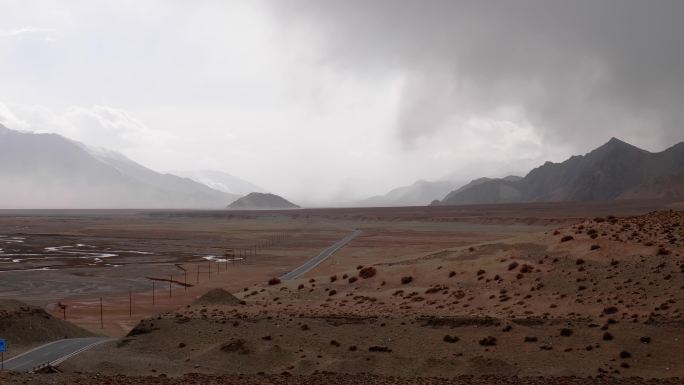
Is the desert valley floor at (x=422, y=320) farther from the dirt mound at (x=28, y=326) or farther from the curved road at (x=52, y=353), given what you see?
the curved road at (x=52, y=353)

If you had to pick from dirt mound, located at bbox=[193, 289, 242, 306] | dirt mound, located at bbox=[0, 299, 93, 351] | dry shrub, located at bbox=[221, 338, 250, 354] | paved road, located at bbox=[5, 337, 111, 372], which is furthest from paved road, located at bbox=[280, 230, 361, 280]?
dry shrub, located at bbox=[221, 338, 250, 354]

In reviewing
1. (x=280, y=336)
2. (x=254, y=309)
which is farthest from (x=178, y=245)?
(x=280, y=336)

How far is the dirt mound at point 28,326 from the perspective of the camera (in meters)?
32.2

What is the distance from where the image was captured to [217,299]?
41.1m

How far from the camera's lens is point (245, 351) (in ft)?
95.1

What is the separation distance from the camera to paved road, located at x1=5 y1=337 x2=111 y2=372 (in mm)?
27344

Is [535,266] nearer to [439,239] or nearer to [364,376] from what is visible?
[364,376]

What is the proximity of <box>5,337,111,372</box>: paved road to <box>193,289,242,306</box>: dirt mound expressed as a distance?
774 centimetres

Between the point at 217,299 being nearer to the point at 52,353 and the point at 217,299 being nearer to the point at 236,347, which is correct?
the point at 236,347

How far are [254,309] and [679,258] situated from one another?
2674 cm

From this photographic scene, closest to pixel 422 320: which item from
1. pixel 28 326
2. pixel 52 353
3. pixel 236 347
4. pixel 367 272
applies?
pixel 236 347

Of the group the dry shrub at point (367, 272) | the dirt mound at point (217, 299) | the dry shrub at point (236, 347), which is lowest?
the dry shrub at point (236, 347)

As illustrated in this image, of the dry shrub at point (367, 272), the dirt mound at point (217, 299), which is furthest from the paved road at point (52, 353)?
the dry shrub at point (367, 272)

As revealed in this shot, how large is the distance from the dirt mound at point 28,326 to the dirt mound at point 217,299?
7.72 meters
